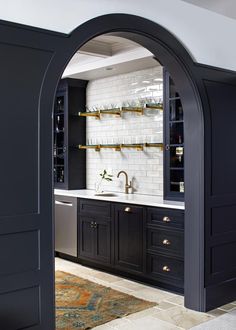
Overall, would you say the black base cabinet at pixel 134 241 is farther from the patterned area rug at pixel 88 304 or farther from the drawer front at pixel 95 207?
the patterned area rug at pixel 88 304

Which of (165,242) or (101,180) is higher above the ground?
(101,180)

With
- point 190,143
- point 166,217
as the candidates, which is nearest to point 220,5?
point 190,143

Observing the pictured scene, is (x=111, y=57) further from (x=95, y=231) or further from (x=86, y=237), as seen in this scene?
(x=86, y=237)

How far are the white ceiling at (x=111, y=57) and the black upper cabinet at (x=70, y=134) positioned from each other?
0.58 m

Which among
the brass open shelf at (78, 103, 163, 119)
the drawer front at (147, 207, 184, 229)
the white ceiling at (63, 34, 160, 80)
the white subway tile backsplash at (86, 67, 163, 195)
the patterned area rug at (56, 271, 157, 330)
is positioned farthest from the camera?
the white subway tile backsplash at (86, 67, 163, 195)

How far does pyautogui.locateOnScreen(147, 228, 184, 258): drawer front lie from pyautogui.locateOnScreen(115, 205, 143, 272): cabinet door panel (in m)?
0.15

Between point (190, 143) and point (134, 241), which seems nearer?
point (190, 143)

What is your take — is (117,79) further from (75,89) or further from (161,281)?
(161,281)

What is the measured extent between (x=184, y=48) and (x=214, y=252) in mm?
1945

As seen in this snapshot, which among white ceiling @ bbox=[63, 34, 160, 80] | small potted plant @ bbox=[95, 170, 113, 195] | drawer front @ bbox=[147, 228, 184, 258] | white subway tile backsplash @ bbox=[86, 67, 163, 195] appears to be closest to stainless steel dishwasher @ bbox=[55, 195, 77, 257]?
small potted plant @ bbox=[95, 170, 113, 195]

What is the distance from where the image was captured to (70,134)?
6.82m

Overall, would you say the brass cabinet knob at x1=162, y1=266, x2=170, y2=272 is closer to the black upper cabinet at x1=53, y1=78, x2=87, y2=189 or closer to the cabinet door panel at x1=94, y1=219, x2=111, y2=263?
the cabinet door panel at x1=94, y1=219, x2=111, y2=263

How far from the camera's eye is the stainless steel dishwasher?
607cm

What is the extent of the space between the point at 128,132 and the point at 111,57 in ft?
3.52
